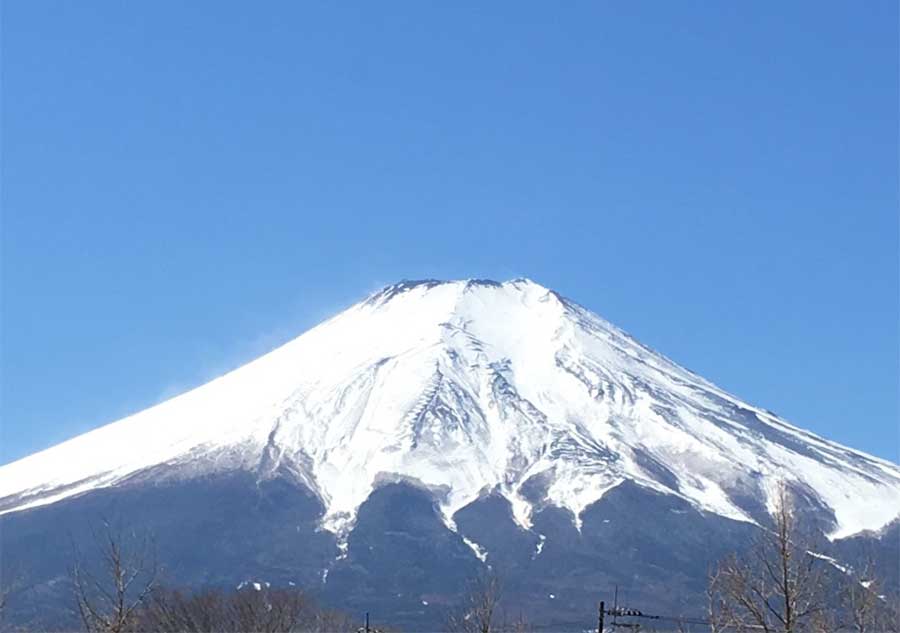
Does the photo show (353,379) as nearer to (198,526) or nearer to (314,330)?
(314,330)

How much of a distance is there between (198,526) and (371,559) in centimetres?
1581

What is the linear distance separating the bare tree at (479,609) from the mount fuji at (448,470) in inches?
156

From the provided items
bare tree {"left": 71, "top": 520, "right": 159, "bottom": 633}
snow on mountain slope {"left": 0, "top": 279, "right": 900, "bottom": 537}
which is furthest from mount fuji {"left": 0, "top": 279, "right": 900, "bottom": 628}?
bare tree {"left": 71, "top": 520, "right": 159, "bottom": 633}

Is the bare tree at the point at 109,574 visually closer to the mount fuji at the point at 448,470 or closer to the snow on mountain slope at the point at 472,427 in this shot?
the mount fuji at the point at 448,470

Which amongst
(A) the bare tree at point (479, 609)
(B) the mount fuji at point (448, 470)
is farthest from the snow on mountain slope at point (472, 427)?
(A) the bare tree at point (479, 609)

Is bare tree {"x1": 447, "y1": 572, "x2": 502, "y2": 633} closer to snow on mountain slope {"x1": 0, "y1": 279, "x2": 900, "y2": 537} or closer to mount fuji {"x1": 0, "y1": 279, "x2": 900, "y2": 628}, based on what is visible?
mount fuji {"x1": 0, "y1": 279, "x2": 900, "y2": 628}

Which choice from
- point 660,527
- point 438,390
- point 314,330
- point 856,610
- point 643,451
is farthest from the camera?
point 314,330

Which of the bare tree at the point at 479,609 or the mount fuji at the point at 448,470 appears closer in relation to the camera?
the bare tree at the point at 479,609

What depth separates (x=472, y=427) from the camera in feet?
481

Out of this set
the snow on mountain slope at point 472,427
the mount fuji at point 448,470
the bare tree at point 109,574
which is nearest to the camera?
the bare tree at point 109,574

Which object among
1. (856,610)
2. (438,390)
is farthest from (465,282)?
(856,610)

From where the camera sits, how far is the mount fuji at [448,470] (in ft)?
378

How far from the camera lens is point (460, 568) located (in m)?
114

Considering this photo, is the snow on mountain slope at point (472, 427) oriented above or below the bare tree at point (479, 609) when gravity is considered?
above
